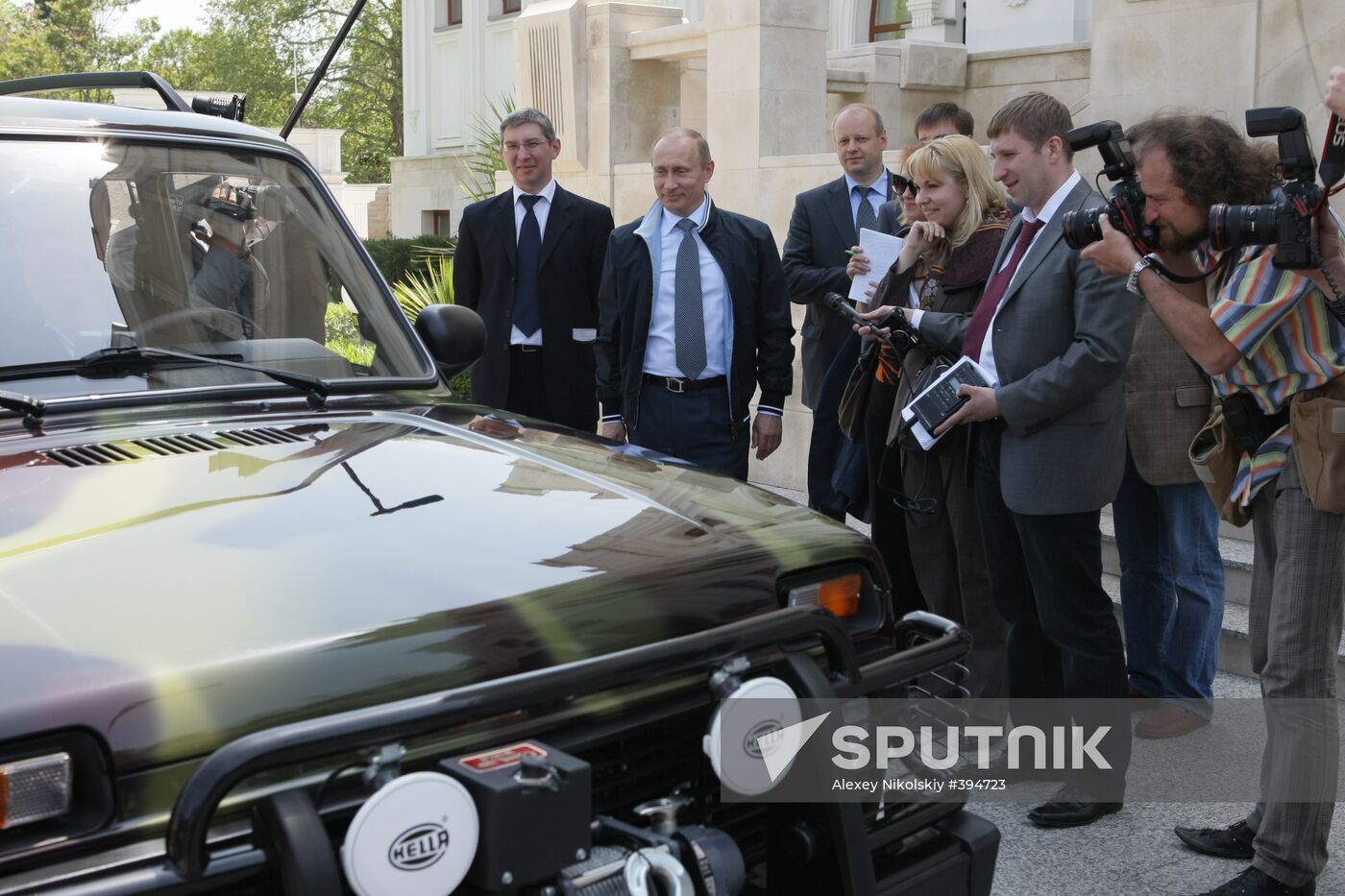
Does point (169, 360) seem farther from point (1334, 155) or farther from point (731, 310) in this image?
point (731, 310)

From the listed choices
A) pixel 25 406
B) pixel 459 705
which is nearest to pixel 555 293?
pixel 25 406

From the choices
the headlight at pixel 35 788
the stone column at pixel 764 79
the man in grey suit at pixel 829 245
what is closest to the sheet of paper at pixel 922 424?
the man in grey suit at pixel 829 245

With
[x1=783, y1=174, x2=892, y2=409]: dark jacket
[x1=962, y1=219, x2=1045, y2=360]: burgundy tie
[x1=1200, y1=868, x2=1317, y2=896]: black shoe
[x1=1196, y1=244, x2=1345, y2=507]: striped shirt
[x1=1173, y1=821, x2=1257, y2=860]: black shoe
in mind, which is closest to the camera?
[x1=1196, y1=244, x2=1345, y2=507]: striped shirt

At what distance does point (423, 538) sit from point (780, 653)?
0.68 metres

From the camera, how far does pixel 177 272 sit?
3.62 meters

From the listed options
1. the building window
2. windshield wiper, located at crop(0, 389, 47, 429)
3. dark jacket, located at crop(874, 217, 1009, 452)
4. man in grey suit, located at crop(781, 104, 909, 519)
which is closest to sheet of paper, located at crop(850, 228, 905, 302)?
dark jacket, located at crop(874, 217, 1009, 452)

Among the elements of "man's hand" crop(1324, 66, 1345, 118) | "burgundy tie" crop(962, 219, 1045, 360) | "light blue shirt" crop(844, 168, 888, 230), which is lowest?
"burgundy tie" crop(962, 219, 1045, 360)

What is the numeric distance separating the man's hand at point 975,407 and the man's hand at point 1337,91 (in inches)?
52.1

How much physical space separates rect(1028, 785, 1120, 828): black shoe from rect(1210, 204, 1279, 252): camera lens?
1856 mm

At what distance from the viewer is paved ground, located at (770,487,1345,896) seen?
161 inches

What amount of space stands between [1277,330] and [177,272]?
2728 mm

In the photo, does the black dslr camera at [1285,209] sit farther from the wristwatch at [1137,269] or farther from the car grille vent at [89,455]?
the car grille vent at [89,455]

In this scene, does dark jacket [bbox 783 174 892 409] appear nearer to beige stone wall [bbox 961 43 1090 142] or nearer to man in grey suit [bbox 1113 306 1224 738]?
man in grey suit [bbox 1113 306 1224 738]

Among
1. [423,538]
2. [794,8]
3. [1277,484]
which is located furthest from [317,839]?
[794,8]
